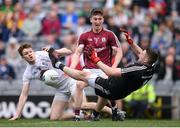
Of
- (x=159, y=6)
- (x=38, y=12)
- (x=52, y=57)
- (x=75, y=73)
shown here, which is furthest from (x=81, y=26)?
(x=75, y=73)

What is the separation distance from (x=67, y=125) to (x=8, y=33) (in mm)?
10749

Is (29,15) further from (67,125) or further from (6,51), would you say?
(67,125)

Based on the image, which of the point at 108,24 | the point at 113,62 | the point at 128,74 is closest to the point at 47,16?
the point at 108,24

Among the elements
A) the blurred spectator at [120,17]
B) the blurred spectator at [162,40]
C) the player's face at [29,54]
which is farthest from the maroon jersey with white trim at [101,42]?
the blurred spectator at [120,17]

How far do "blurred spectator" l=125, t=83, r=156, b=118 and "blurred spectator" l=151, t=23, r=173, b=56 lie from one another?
2.51 metres

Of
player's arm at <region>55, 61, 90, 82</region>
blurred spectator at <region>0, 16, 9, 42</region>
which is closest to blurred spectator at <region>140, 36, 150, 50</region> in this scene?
blurred spectator at <region>0, 16, 9, 42</region>

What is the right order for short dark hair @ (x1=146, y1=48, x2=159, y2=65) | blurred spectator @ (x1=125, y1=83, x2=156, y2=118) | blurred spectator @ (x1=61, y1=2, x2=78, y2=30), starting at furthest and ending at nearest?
blurred spectator @ (x1=61, y1=2, x2=78, y2=30)
blurred spectator @ (x1=125, y1=83, x2=156, y2=118)
short dark hair @ (x1=146, y1=48, x2=159, y2=65)

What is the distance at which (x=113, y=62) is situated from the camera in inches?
652

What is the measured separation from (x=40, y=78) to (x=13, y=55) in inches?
288

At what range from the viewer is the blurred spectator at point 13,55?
934 inches

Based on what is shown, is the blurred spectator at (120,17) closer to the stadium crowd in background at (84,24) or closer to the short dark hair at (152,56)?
the stadium crowd in background at (84,24)

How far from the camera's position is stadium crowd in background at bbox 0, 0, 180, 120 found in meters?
23.8

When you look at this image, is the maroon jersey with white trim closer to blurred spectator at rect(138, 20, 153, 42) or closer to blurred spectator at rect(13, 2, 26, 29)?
blurred spectator at rect(138, 20, 153, 42)

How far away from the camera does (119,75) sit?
14.8 m
